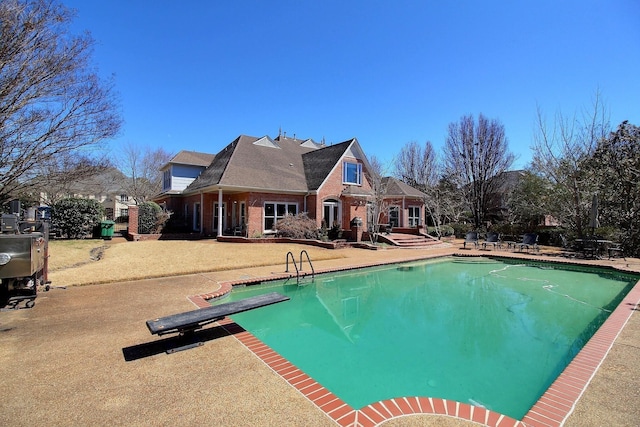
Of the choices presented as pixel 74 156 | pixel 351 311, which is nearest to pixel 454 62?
pixel 351 311

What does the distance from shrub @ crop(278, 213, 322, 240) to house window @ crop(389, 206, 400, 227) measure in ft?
31.2

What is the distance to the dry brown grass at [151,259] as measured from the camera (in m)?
10.3

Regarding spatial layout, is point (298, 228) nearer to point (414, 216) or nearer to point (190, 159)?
point (414, 216)

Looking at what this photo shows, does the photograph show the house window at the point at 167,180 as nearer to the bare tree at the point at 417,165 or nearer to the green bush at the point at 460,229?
the green bush at the point at 460,229

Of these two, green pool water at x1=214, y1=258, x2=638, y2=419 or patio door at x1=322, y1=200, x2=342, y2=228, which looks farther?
patio door at x1=322, y1=200, x2=342, y2=228

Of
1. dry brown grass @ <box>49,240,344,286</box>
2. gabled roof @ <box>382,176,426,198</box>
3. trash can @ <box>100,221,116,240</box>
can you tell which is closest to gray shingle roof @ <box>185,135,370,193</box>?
dry brown grass @ <box>49,240,344,286</box>

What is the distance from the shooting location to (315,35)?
1562cm

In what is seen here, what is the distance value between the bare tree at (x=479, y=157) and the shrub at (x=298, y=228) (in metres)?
19.9

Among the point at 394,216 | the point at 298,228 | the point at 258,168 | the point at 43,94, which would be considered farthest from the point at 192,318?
the point at 394,216

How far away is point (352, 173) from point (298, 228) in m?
7.72

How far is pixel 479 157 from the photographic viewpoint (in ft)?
109

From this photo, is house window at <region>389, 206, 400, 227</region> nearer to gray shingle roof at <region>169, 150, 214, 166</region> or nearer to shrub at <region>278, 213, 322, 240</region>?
shrub at <region>278, 213, 322, 240</region>

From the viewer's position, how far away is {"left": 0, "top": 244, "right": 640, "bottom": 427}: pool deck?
3250mm

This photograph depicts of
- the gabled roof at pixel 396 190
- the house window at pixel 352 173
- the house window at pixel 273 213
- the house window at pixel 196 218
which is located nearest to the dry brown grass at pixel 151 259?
the house window at pixel 273 213
